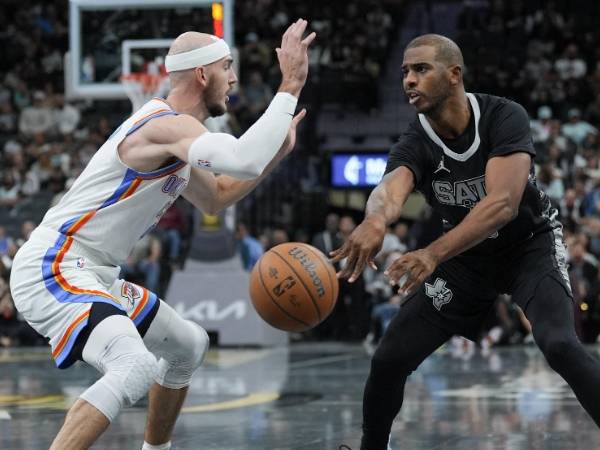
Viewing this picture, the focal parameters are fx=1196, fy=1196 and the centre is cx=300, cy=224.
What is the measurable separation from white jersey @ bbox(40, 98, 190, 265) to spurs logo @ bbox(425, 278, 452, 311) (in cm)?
151

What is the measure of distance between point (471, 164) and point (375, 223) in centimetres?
82

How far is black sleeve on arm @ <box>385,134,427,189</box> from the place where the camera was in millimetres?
6379

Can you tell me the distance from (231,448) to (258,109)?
51.1 ft

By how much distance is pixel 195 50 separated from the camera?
20.7ft

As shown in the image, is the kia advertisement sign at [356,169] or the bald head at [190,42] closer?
the bald head at [190,42]

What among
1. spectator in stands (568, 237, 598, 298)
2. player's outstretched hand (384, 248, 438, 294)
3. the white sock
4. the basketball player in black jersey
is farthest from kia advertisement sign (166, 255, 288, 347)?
player's outstretched hand (384, 248, 438, 294)

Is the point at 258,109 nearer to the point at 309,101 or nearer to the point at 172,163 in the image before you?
the point at 309,101

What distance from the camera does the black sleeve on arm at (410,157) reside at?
20.9ft

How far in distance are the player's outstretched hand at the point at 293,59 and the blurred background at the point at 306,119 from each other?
8960 millimetres

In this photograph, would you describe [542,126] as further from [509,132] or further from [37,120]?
[509,132]

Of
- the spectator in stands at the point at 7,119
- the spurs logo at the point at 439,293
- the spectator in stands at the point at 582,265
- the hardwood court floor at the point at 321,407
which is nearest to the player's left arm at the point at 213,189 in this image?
the spurs logo at the point at 439,293

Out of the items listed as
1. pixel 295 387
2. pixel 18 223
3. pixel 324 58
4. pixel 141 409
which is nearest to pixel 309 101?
pixel 324 58

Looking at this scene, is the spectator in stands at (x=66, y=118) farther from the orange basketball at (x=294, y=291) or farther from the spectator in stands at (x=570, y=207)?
the orange basketball at (x=294, y=291)

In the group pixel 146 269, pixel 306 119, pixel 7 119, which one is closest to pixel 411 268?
pixel 146 269
